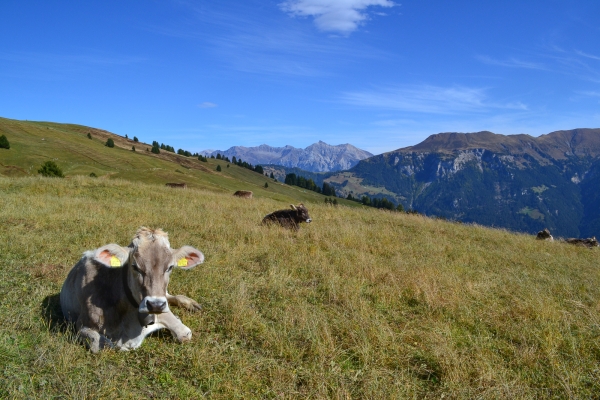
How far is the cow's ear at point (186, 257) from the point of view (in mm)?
5633

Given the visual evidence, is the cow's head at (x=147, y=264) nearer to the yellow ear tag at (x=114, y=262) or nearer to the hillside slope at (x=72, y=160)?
the yellow ear tag at (x=114, y=262)

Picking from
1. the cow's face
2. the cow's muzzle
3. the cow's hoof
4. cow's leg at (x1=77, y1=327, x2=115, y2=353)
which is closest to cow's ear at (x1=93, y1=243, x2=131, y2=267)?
the cow's face

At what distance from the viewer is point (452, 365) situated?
526 cm

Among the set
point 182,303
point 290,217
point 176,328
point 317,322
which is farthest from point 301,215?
point 176,328

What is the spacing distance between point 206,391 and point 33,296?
4.39 m

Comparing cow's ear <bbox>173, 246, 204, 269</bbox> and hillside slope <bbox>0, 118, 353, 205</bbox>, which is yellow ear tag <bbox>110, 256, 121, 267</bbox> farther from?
hillside slope <bbox>0, 118, 353, 205</bbox>

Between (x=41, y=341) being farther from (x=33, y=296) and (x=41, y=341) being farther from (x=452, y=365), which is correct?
(x=452, y=365)

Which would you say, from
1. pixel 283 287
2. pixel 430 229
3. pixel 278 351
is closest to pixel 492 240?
pixel 430 229

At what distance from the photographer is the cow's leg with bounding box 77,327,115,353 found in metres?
5.32

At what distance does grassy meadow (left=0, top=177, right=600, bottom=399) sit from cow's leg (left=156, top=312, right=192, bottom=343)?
0.50ft

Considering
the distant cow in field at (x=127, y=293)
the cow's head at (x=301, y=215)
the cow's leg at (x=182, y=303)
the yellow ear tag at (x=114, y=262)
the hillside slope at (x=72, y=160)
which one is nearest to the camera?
the distant cow in field at (x=127, y=293)

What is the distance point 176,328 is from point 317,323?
230 centimetres

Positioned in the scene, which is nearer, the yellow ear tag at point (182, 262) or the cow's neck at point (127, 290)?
the cow's neck at point (127, 290)

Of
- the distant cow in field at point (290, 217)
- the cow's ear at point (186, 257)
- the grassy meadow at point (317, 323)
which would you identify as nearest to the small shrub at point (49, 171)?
the grassy meadow at point (317, 323)
